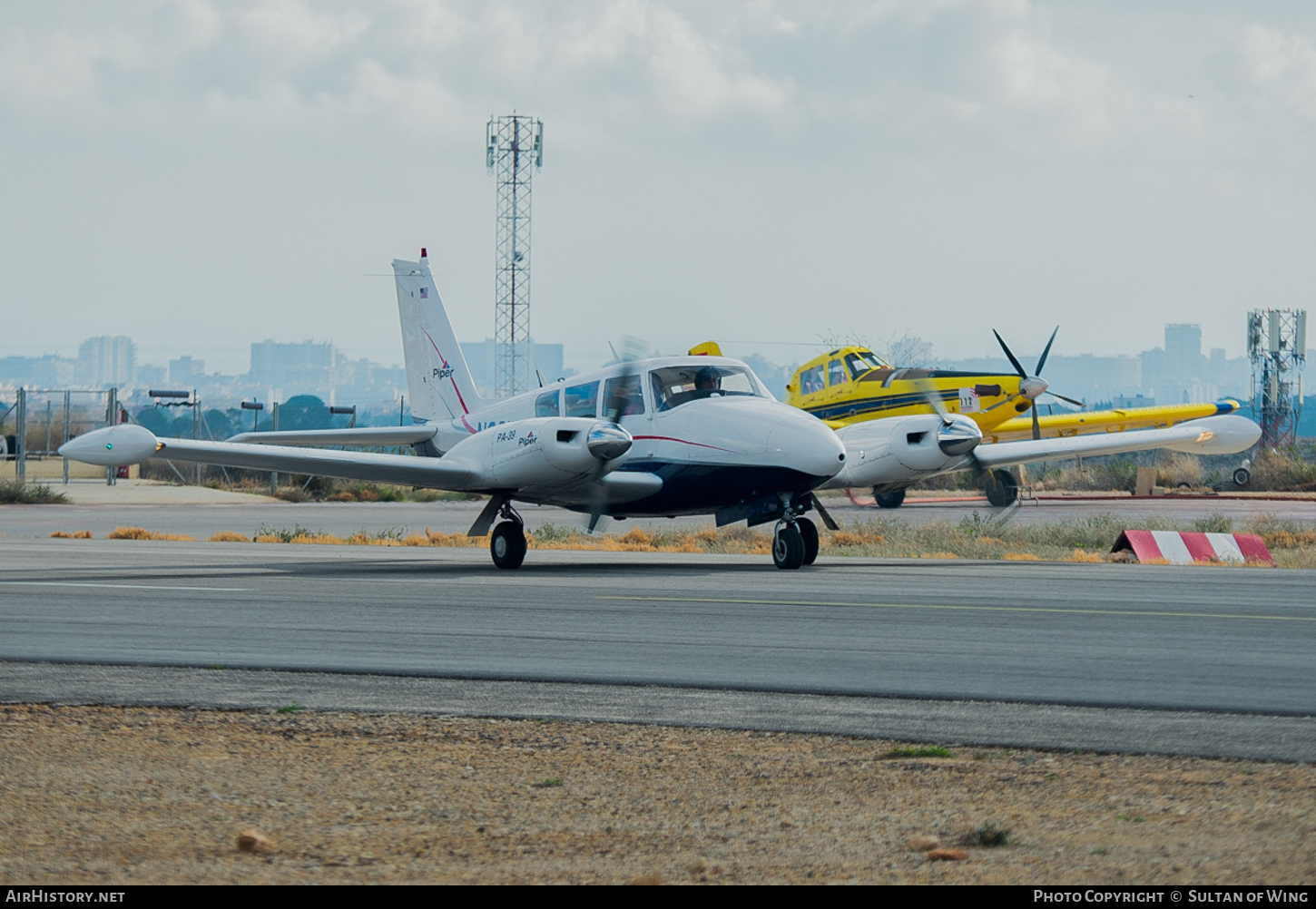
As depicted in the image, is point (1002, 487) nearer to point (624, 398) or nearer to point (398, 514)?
point (624, 398)

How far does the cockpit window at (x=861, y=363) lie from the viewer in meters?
33.9

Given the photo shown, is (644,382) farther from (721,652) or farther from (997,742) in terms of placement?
(997,742)

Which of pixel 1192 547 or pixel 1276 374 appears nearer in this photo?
pixel 1192 547

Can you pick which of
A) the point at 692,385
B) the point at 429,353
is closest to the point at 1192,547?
the point at 692,385

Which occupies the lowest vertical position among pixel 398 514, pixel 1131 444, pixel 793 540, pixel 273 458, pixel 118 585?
pixel 118 585

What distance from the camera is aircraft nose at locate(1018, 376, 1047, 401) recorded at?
3544 cm

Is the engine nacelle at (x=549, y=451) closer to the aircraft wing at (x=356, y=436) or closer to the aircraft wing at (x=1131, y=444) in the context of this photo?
the aircraft wing at (x=356, y=436)

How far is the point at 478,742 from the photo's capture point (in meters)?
7.22

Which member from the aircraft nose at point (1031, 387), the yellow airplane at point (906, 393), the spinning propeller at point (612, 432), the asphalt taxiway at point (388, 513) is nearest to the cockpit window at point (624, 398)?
the spinning propeller at point (612, 432)

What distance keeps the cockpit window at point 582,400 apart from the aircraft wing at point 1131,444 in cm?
617

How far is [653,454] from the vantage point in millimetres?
19047

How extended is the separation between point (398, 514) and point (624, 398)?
817 inches
